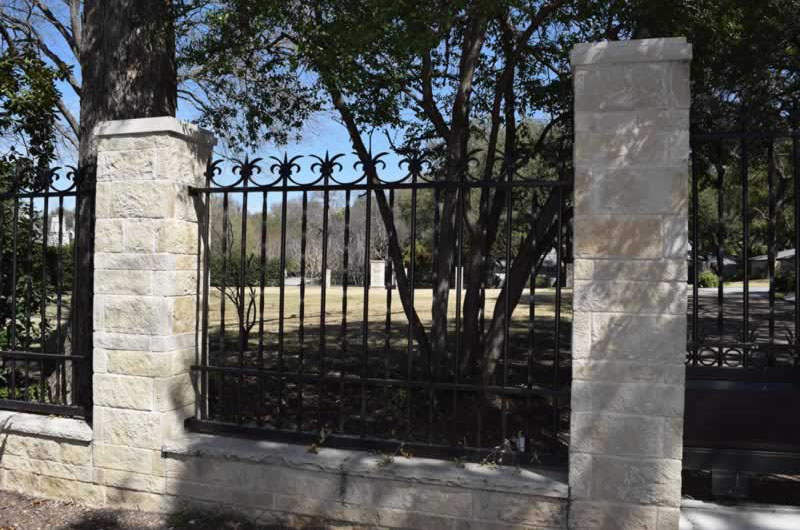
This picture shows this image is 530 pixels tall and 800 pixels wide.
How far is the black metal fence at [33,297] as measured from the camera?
4.47 m

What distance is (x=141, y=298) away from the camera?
3965 millimetres

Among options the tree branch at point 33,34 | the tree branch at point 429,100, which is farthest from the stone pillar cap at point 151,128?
the tree branch at point 33,34

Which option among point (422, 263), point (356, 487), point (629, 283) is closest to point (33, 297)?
point (356, 487)

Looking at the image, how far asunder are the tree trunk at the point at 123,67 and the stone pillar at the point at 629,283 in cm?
370

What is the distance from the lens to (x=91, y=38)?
5.33 meters

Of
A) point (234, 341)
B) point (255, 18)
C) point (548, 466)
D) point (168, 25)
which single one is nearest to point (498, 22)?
point (255, 18)

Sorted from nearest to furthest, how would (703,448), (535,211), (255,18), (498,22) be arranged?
(703,448) → (535,211) → (255,18) → (498,22)

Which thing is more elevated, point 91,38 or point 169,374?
point 91,38

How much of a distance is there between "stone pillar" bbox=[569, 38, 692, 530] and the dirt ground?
1826 millimetres

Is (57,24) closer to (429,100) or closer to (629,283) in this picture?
(429,100)

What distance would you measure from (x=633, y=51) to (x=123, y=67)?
13.5 feet

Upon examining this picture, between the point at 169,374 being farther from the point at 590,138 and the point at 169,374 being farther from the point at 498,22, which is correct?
the point at 498,22

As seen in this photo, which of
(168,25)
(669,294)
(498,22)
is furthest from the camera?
(498,22)

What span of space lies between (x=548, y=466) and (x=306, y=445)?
149 cm
